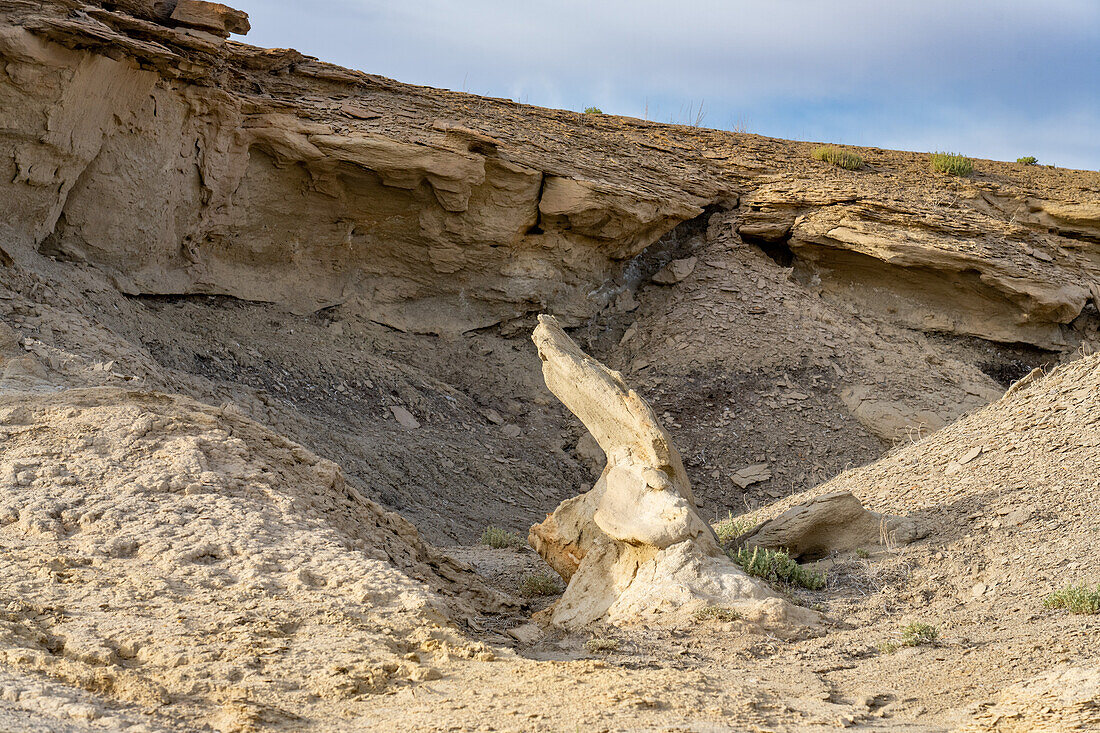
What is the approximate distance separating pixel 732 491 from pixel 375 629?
8.06 m

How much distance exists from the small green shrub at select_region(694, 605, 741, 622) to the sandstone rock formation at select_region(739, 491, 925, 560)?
4.96 ft

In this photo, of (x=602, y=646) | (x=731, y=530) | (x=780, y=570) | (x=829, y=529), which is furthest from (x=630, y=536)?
(x=731, y=530)

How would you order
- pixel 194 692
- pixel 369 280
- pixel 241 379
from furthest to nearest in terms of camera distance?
pixel 369 280, pixel 241 379, pixel 194 692

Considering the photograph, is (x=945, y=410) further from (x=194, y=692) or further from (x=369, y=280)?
(x=194, y=692)

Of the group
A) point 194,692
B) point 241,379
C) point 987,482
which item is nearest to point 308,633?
point 194,692

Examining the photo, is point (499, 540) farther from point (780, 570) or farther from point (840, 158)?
point (840, 158)

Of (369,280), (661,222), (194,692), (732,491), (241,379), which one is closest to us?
(194,692)

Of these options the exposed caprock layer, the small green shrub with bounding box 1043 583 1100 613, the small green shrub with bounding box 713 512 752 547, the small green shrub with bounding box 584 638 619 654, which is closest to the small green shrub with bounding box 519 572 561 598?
the small green shrub with bounding box 713 512 752 547

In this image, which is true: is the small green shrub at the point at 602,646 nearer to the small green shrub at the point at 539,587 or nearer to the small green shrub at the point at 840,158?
the small green shrub at the point at 539,587

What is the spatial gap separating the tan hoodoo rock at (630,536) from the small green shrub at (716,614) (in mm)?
39

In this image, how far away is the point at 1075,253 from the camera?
15102 mm

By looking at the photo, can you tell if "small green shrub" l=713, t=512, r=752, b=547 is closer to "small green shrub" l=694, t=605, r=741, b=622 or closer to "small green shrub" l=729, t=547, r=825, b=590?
"small green shrub" l=729, t=547, r=825, b=590

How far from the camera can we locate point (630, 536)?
18.3 feet

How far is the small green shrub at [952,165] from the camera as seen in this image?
15.7m
